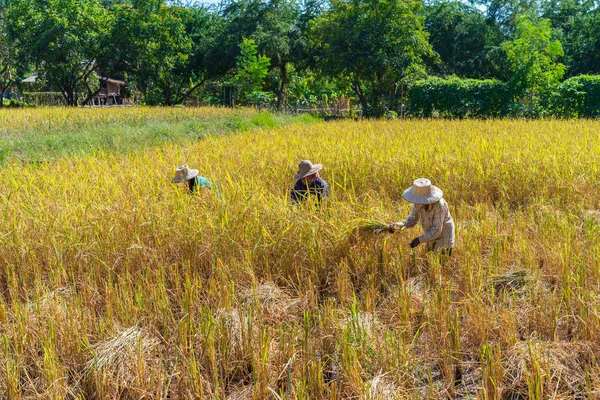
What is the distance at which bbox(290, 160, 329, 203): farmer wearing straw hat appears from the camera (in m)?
4.28

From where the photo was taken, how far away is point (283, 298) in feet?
10.0

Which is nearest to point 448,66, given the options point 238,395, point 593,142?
point 593,142

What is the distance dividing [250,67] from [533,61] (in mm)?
10792

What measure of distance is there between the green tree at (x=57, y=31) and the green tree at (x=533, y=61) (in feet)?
58.9

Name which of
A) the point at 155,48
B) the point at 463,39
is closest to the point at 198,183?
the point at 155,48

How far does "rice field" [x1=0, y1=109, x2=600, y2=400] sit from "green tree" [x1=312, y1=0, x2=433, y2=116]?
1356cm

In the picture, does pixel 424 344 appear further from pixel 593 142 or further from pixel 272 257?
pixel 593 142

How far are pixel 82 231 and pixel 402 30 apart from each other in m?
16.0

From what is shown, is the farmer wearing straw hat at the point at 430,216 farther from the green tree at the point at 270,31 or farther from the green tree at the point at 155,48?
the green tree at the point at 155,48

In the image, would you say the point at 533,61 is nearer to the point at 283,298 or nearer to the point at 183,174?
the point at 183,174

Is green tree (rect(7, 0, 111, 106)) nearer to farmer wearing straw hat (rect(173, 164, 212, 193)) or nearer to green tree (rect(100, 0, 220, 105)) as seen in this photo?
green tree (rect(100, 0, 220, 105))

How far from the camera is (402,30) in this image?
57.7 ft

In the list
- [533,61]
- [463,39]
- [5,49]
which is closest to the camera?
[533,61]

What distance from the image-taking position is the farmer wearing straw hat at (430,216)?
3.01 m
